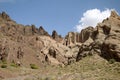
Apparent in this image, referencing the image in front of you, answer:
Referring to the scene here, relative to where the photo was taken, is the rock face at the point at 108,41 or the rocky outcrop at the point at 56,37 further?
the rocky outcrop at the point at 56,37

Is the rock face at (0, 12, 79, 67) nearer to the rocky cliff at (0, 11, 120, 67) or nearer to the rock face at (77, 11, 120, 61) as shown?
the rocky cliff at (0, 11, 120, 67)

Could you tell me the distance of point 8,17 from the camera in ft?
454

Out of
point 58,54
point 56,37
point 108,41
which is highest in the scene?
point 56,37


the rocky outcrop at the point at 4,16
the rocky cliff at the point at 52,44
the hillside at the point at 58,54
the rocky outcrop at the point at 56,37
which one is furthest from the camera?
A: the rocky outcrop at the point at 56,37

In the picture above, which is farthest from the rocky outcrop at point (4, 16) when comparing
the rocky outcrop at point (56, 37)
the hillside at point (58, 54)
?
the rocky outcrop at point (56, 37)

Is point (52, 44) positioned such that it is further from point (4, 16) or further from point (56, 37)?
point (4, 16)

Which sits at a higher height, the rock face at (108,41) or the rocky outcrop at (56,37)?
the rocky outcrop at (56,37)

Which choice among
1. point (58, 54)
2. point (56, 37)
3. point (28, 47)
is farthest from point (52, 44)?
point (28, 47)

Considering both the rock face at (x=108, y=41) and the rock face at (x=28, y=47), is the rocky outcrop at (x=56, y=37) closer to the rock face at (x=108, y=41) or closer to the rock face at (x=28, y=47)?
the rock face at (x=28, y=47)

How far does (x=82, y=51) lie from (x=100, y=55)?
266 inches

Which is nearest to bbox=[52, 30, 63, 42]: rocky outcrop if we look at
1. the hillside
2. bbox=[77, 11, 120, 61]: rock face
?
the hillside

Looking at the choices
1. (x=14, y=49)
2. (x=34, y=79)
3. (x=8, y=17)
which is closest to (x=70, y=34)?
(x=8, y=17)

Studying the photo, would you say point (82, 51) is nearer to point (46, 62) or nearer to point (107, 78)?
point (107, 78)

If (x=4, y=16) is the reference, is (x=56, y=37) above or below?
below
